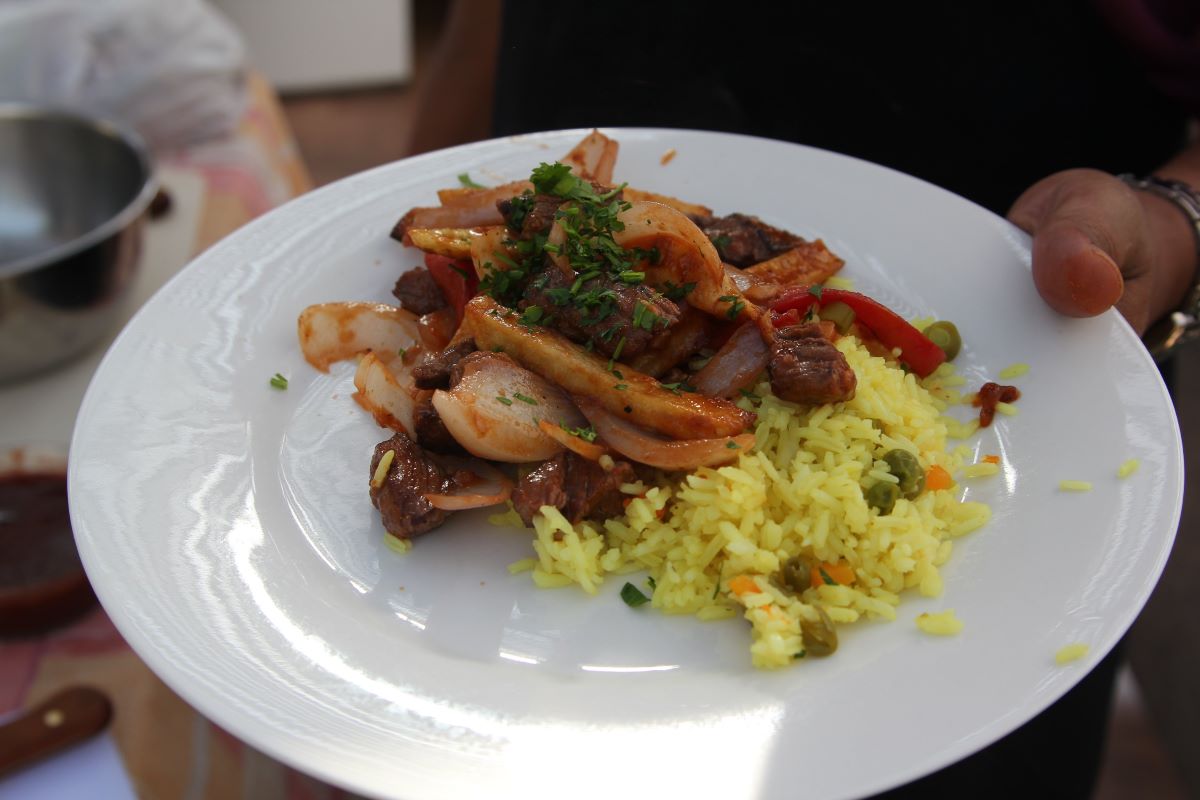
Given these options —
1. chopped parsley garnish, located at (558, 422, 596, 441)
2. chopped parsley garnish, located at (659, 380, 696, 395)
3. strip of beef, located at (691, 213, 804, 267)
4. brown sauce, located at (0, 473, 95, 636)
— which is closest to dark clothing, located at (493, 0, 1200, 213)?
strip of beef, located at (691, 213, 804, 267)

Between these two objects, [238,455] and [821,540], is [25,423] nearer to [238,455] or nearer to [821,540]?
[238,455]

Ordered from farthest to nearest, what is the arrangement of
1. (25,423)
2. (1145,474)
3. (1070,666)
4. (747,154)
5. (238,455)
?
1. (25,423)
2. (747,154)
3. (238,455)
4. (1145,474)
5. (1070,666)

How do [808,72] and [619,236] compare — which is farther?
[808,72]

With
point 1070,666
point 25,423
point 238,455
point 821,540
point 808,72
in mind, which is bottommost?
point 25,423

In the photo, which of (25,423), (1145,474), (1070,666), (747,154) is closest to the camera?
(1070,666)

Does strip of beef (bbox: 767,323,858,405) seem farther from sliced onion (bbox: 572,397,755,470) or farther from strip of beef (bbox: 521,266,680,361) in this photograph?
strip of beef (bbox: 521,266,680,361)

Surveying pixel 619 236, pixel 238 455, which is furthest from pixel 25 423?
pixel 619 236

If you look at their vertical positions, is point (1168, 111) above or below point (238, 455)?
above
